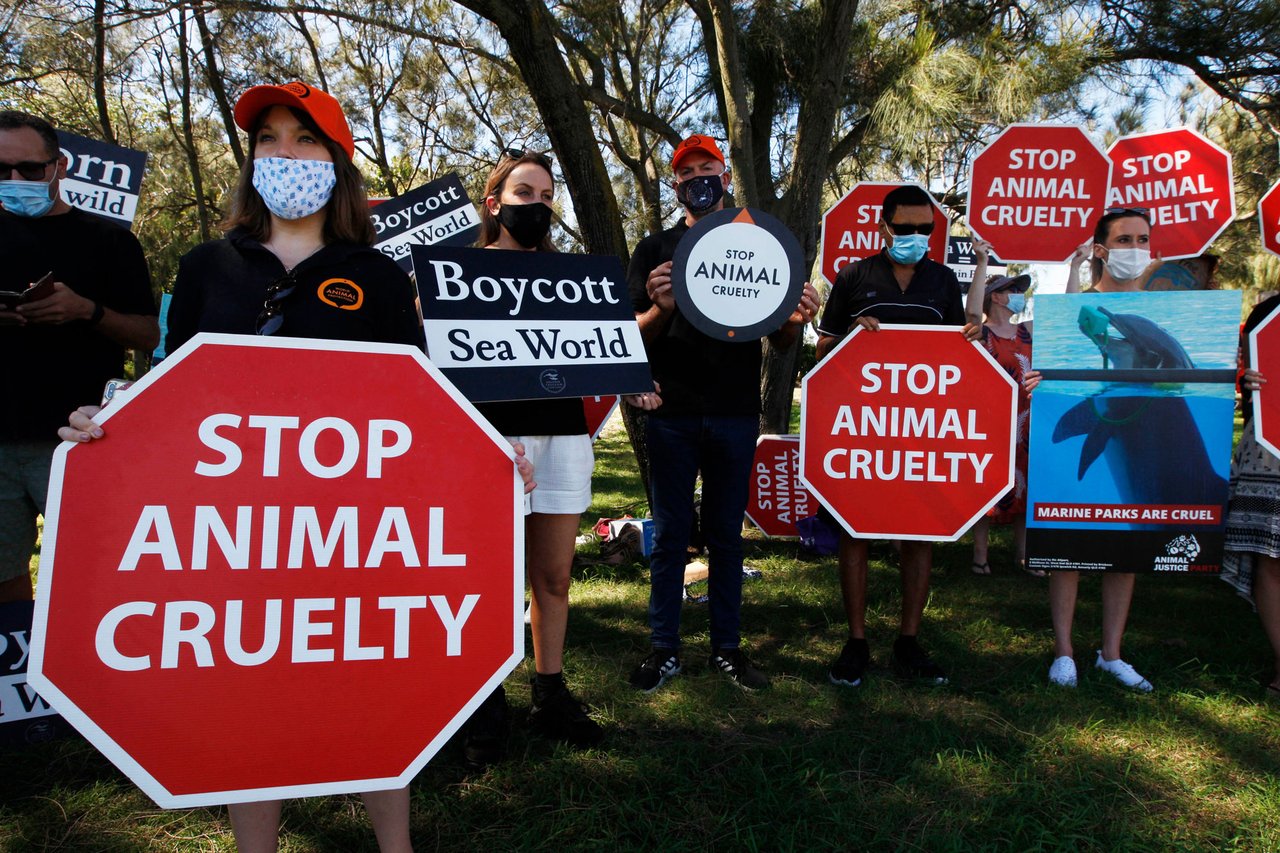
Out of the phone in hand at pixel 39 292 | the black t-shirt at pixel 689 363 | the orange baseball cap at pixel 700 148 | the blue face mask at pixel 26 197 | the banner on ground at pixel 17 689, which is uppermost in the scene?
the orange baseball cap at pixel 700 148

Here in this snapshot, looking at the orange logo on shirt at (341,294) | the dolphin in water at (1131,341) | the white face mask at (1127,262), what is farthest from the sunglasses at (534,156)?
the white face mask at (1127,262)

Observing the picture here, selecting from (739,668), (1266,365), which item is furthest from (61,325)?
(1266,365)

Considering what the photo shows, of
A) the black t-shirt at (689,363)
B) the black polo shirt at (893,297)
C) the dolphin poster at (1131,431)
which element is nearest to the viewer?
the dolphin poster at (1131,431)

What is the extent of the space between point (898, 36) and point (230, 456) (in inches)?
355

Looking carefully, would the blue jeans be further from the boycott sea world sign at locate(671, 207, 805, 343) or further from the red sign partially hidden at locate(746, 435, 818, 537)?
the red sign partially hidden at locate(746, 435, 818, 537)

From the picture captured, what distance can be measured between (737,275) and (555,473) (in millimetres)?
1032

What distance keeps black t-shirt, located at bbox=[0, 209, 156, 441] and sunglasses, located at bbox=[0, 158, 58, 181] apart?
13 centimetres

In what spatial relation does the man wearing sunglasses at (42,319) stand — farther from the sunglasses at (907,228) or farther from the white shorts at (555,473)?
the sunglasses at (907,228)

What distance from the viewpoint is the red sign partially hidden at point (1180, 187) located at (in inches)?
199

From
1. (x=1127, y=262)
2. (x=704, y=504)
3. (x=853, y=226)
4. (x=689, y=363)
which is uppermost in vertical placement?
(x=853, y=226)

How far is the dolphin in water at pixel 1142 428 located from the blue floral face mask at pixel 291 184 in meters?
2.83

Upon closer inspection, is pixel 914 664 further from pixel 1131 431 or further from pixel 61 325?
pixel 61 325

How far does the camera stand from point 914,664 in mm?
3537

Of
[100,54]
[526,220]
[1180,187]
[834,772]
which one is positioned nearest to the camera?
[834,772]
